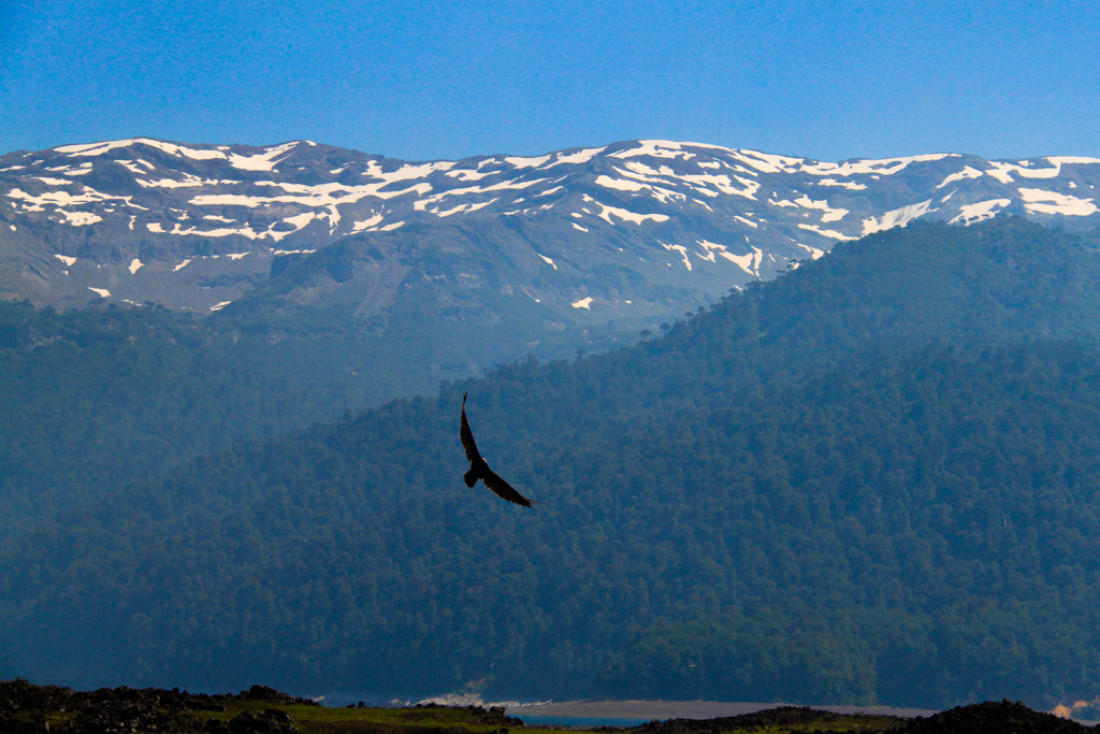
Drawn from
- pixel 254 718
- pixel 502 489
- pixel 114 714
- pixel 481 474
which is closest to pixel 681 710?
pixel 254 718

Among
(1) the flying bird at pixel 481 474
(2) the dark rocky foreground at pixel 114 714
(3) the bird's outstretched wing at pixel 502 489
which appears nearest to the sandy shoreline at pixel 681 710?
(2) the dark rocky foreground at pixel 114 714

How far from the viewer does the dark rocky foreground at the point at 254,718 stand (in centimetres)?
4672

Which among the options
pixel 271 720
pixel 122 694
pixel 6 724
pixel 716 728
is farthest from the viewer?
pixel 716 728

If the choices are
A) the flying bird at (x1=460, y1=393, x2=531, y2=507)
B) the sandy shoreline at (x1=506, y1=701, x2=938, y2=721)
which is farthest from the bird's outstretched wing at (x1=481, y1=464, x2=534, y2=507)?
the sandy shoreline at (x1=506, y1=701, x2=938, y2=721)

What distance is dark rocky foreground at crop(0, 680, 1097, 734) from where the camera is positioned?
46719 millimetres

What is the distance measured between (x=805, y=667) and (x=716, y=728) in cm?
12589

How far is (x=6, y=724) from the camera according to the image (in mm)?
44312

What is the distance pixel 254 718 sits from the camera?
4916cm

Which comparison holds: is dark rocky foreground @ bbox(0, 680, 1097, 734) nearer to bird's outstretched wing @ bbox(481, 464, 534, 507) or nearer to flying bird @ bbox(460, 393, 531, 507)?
flying bird @ bbox(460, 393, 531, 507)

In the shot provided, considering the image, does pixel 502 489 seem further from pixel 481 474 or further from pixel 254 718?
pixel 254 718

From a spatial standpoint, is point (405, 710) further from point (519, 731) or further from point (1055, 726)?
point (1055, 726)

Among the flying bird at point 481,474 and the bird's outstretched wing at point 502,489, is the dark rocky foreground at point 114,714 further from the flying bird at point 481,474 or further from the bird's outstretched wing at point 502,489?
the bird's outstretched wing at point 502,489

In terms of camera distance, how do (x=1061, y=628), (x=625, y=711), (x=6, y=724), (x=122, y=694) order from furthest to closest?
(x=1061, y=628)
(x=625, y=711)
(x=122, y=694)
(x=6, y=724)

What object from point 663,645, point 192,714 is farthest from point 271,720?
point 663,645
